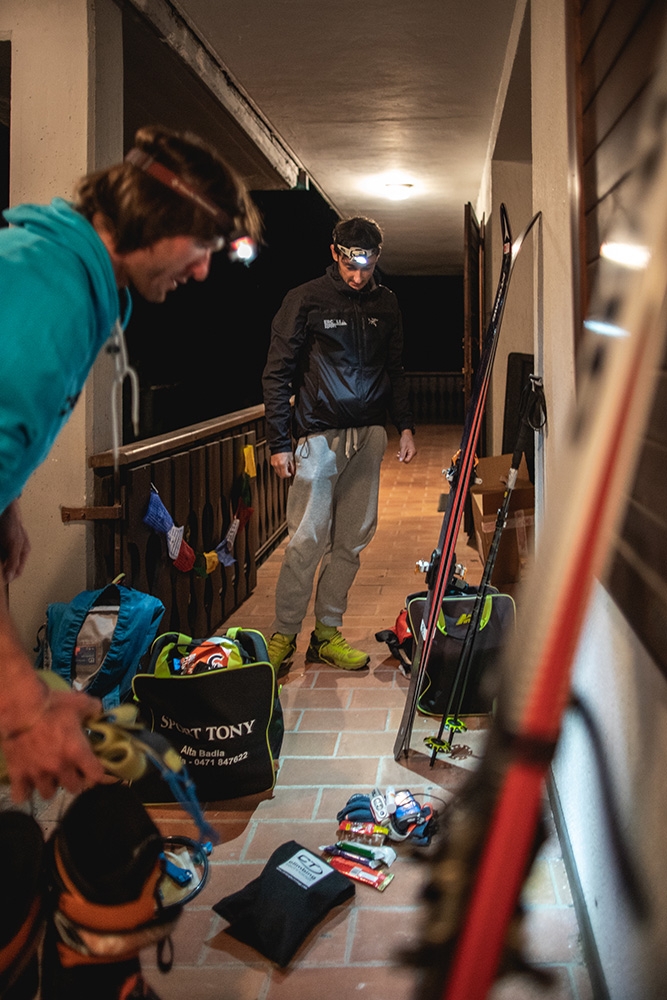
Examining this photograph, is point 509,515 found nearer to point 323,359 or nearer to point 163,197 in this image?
point 323,359

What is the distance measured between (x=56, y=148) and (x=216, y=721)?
6.35 feet

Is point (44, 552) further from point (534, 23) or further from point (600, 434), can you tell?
point (600, 434)

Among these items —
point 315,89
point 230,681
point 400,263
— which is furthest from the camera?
point 400,263

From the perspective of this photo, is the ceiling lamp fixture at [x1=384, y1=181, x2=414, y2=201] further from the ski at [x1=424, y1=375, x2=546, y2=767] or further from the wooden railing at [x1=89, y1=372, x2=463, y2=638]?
the ski at [x1=424, y1=375, x2=546, y2=767]

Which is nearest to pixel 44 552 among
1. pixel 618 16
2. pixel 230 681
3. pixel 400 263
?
pixel 230 681

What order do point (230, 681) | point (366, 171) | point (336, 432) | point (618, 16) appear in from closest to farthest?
point (618, 16)
point (230, 681)
point (336, 432)
point (366, 171)

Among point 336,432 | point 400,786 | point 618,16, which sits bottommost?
point 400,786

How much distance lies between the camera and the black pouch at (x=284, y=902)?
1865 mm

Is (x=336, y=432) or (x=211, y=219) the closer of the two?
(x=211, y=219)

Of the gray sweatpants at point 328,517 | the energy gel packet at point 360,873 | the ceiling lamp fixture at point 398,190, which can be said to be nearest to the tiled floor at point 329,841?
the energy gel packet at point 360,873

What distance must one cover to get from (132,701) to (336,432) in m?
1.30

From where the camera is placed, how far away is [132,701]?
283 centimetres

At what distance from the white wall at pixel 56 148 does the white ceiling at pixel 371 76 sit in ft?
2.71

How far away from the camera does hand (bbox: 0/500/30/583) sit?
163 cm
